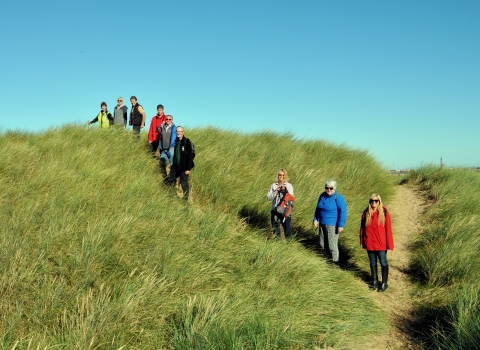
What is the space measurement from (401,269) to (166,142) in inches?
257

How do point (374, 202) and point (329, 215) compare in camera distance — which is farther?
point (329, 215)

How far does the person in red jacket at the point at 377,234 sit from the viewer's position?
349 inches

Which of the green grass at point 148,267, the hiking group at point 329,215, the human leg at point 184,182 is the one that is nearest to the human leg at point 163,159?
the green grass at point 148,267

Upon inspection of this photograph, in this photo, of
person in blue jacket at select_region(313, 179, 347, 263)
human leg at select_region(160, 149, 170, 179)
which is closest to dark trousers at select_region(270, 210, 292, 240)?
person in blue jacket at select_region(313, 179, 347, 263)

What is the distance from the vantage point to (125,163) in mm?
11438

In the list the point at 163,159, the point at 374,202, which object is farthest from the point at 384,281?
the point at 163,159

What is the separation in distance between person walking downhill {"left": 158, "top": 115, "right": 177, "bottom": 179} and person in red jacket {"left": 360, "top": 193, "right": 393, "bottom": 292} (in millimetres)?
5403

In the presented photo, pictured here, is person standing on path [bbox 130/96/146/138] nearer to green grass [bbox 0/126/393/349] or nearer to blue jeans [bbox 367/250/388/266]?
green grass [bbox 0/126/393/349]

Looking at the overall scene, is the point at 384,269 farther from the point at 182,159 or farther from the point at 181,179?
the point at 182,159

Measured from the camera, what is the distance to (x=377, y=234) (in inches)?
349

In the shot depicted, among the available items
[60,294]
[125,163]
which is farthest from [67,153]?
[60,294]

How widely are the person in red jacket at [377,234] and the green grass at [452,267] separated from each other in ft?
2.93

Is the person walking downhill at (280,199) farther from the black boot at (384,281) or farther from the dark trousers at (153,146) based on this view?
the dark trousers at (153,146)

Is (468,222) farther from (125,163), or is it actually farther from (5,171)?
(5,171)
